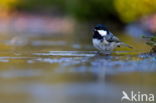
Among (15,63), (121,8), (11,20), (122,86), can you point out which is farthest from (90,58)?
(11,20)

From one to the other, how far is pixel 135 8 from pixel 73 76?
12.4 meters

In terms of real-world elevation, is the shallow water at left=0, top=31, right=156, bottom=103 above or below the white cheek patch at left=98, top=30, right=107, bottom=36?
below

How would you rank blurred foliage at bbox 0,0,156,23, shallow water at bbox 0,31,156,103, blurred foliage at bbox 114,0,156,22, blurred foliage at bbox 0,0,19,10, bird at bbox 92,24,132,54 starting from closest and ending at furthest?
1. shallow water at bbox 0,31,156,103
2. bird at bbox 92,24,132,54
3. blurred foliage at bbox 114,0,156,22
4. blurred foliage at bbox 0,0,156,23
5. blurred foliage at bbox 0,0,19,10

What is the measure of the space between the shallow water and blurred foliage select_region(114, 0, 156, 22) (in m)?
8.05

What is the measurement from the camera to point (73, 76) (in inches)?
320

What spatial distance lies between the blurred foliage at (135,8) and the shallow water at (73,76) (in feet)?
26.4

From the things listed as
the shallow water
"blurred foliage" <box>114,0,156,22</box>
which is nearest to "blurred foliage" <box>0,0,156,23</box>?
"blurred foliage" <box>114,0,156,22</box>

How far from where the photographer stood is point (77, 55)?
10656 millimetres

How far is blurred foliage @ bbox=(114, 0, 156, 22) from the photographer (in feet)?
62.0

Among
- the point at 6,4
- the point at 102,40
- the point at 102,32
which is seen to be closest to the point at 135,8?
the point at 102,32

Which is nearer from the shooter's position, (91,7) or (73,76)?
(73,76)

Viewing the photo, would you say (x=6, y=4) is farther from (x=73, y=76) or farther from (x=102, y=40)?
(x=73, y=76)

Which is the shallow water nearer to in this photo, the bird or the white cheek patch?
the bird

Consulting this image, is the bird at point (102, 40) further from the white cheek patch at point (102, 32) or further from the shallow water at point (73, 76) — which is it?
the shallow water at point (73, 76)
